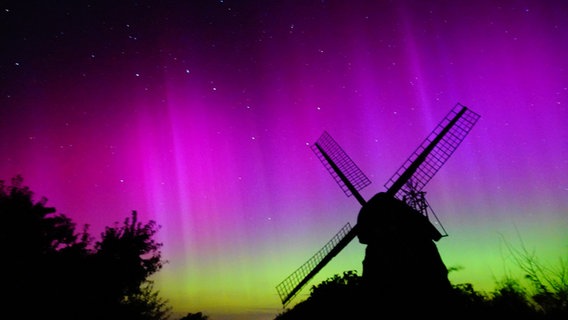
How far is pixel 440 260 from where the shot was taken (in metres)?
11.4

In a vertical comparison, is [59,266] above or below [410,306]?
above

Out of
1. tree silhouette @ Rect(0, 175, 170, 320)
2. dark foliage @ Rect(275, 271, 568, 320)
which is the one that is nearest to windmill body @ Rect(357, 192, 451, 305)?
dark foliage @ Rect(275, 271, 568, 320)

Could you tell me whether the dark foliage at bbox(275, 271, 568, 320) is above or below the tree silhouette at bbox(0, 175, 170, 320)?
below

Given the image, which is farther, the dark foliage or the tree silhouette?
the tree silhouette

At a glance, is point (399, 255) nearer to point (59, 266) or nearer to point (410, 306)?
point (410, 306)

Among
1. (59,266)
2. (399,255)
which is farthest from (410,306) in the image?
(59,266)

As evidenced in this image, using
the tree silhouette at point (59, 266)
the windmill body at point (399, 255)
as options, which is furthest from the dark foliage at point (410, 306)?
the tree silhouette at point (59, 266)

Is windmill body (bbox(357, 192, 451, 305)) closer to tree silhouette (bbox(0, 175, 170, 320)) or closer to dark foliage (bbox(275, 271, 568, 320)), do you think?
dark foliage (bbox(275, 271, 568, 320))

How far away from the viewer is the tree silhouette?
1291 cm

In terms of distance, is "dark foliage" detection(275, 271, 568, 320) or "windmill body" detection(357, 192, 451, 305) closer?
"dark foliage" detection(275, 271, 568, 320)

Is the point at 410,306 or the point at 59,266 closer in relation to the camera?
the point at 410,306

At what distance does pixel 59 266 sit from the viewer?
14.6 meters

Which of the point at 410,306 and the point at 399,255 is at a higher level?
the point at 399,255

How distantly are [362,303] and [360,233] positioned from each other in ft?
8.86
